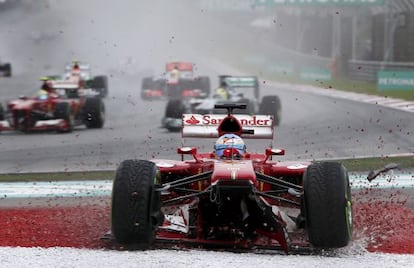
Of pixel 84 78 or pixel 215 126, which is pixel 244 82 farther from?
pixel 215 126

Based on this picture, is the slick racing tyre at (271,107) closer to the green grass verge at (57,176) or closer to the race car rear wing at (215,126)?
the green grass verge at (57,176)

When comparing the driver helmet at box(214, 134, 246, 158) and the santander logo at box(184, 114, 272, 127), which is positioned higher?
the santander logo at box(184, 114, 272, 127)

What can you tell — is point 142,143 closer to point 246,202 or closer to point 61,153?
point 61,153

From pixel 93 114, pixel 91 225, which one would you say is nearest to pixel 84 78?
pixel 93 114

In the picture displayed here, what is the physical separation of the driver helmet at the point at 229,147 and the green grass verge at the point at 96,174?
5.60m

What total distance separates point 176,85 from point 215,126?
71.2 ft

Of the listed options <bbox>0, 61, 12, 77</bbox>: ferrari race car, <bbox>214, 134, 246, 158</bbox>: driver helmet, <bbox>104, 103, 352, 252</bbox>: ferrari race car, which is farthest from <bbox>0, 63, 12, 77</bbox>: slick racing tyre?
<bbox>214, 134, 246, 158</bbox>: driver helmet

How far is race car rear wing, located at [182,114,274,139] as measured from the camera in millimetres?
11727

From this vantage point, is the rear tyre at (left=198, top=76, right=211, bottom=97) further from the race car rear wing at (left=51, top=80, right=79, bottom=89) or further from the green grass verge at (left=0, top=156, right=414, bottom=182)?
the green grass verge at (left=0, top=156, right=414, bottom=182)

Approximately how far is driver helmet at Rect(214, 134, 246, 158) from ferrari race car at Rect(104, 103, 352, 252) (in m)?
0.01

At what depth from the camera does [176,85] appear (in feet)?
109

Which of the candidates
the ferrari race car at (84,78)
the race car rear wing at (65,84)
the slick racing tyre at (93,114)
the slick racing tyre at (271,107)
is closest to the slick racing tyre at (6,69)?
the ferrari race car at (84,78)

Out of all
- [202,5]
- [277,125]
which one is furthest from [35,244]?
[202,5]

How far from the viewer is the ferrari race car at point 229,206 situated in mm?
9086
